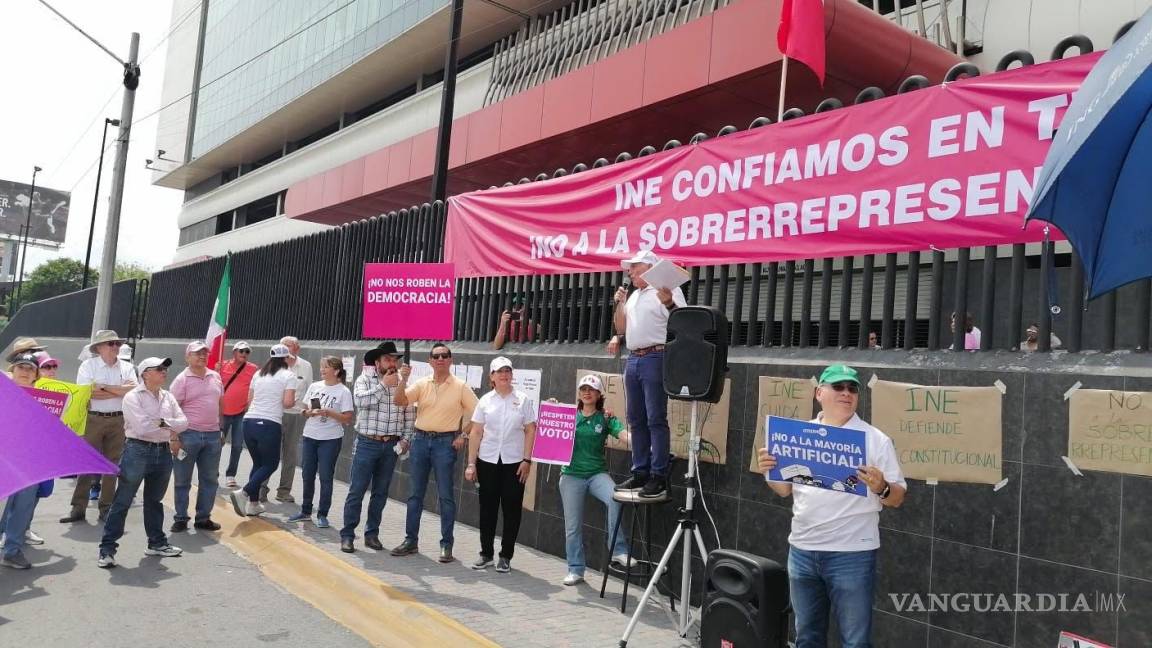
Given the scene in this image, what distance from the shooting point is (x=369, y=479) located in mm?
8227

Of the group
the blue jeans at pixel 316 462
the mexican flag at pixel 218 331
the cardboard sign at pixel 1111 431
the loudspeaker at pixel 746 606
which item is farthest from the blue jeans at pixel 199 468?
the cardboard sign at pixel 1111 431

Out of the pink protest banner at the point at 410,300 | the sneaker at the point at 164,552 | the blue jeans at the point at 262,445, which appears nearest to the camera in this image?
the sneaker at the point at 164,552

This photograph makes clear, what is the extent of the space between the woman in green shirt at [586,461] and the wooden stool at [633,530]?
26 cm

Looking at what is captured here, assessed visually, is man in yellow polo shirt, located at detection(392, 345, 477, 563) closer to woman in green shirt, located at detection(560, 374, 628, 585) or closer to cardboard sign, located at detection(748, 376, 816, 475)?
woman in green shirt, located at detection(560, 374, 628, 585)

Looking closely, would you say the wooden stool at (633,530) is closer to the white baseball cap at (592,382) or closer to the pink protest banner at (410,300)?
the white baseball cap at (592,382)

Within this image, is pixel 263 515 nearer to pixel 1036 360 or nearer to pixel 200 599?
pixel 200 599

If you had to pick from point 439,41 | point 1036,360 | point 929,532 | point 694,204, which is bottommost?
point 929,532

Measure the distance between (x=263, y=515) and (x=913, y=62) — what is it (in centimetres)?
1164

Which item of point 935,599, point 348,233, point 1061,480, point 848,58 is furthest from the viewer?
point 348,233

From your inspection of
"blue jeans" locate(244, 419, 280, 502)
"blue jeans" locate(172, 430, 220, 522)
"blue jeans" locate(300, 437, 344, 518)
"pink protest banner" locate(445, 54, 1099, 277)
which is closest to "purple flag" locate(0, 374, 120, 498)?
"pink protest banner" locate(445, 54, 1099, 277)

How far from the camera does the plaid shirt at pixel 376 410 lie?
815 centimetres

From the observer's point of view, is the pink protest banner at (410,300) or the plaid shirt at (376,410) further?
the pink protest banner at (410,300)

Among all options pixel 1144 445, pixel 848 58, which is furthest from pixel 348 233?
pixel 1144 445

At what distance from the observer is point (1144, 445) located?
13.8 ft
